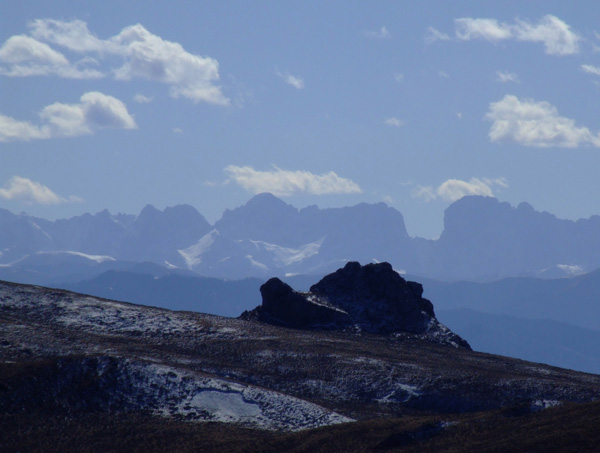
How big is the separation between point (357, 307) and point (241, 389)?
48.5 m

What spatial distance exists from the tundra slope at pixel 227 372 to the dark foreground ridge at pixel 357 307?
9.69 meters

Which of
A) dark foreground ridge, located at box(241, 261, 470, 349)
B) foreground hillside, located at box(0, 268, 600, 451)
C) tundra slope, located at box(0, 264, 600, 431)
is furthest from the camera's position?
dark foreground ridge, located at box(241, 261, 470, 349)

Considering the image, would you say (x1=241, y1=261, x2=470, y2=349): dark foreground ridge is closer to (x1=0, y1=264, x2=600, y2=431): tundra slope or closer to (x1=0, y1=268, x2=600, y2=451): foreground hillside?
(x1=0, y1=264, x2=600, y2=431): tundra slope

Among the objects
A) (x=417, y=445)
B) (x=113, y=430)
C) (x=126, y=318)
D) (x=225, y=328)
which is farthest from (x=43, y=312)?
(x=417, y=445)

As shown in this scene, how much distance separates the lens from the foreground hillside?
5184cm

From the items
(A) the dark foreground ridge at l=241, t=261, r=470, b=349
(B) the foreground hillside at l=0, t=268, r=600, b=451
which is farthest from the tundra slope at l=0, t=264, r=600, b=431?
A: (A) the dark foreground ridge at l=241, t=261, r=470, b=349

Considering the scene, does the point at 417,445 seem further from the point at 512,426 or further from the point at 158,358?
the point at 158,358

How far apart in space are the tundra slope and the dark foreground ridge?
9694 millimetres

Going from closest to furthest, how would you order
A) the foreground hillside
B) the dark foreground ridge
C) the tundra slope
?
the foreground hillside → the tundra slope → the dark foreground ridge

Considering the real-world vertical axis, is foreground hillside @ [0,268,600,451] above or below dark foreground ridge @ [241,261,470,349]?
below

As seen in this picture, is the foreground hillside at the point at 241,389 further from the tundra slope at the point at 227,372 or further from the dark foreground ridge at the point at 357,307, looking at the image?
the dark foreground ridge at the point at 357,307

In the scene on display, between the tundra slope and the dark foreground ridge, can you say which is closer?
the tundra slope

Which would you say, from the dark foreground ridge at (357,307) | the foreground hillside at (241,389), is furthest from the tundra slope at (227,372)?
the dark foreground ridge at (357,307)

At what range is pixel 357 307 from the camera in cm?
11031
